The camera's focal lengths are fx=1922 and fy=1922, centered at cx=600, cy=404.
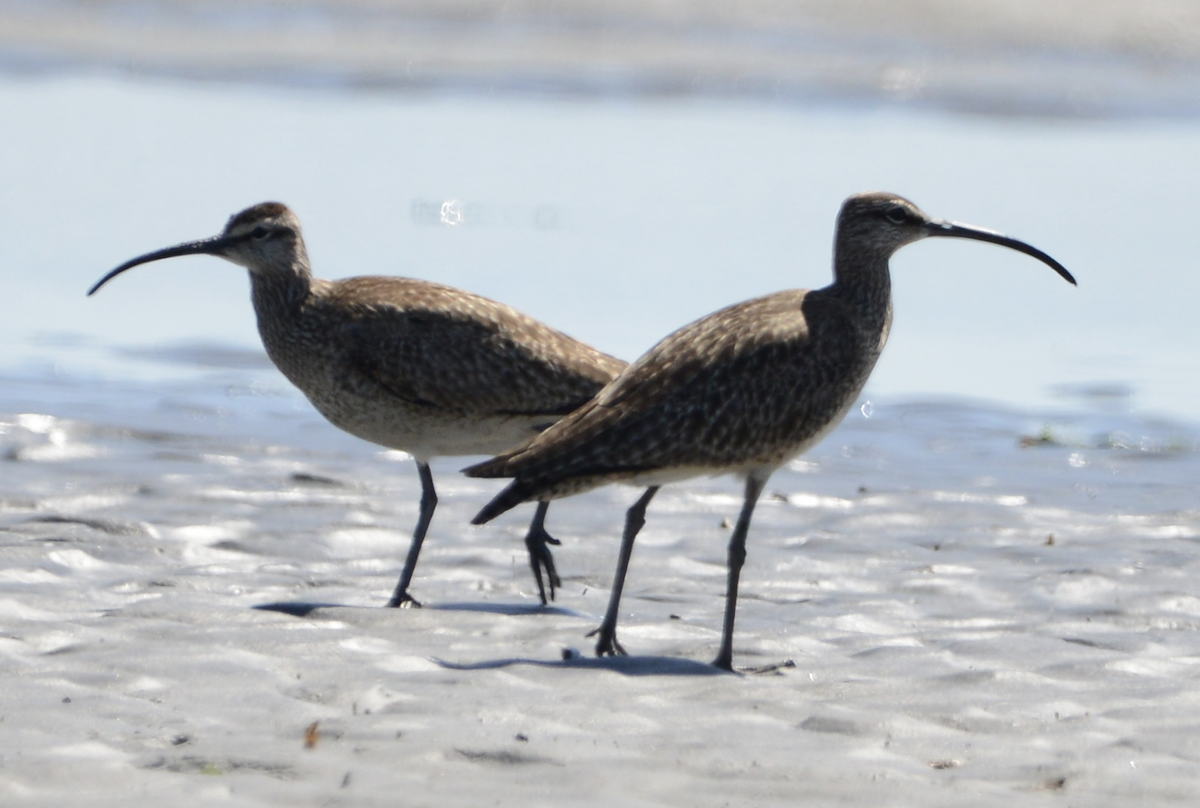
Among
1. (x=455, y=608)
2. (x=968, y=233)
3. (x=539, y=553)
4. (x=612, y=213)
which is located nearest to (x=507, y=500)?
(x=455, y=608)

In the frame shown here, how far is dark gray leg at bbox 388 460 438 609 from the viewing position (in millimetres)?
7270

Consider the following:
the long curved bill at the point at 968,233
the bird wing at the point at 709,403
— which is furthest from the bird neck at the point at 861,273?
the bird wing at the point at 709,403

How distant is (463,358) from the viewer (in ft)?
26.5

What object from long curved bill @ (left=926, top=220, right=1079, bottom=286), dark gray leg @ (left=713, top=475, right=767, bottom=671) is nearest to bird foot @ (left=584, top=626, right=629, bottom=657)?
dark gray leg @ (left=713, top=475, right=767, bottom=671)

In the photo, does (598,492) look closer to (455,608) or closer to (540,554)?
(540,554)

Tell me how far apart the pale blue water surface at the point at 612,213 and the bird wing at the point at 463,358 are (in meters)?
3.75

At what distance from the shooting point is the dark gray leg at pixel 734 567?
6504 mm

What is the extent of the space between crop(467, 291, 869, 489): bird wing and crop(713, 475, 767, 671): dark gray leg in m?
0.14

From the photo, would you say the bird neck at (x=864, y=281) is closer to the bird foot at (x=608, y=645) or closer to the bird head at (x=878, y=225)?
the bird head at (x=878, y=225)

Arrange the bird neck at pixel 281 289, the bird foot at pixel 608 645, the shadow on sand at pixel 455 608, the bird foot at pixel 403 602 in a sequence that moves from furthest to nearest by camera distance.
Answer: the bird neck at pixel 281 289
the bird foot at pixel 403 602
the shadow on sand at pixel 455 608
the bird foot at pixel 608 645

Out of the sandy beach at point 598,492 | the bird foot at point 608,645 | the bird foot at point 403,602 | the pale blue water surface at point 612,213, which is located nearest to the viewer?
the sandy beach at point 598,492

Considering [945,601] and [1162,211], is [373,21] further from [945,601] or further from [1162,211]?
[945,601]

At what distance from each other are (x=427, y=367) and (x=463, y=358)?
0.16 metres

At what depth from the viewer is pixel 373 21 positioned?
94.0 ft
